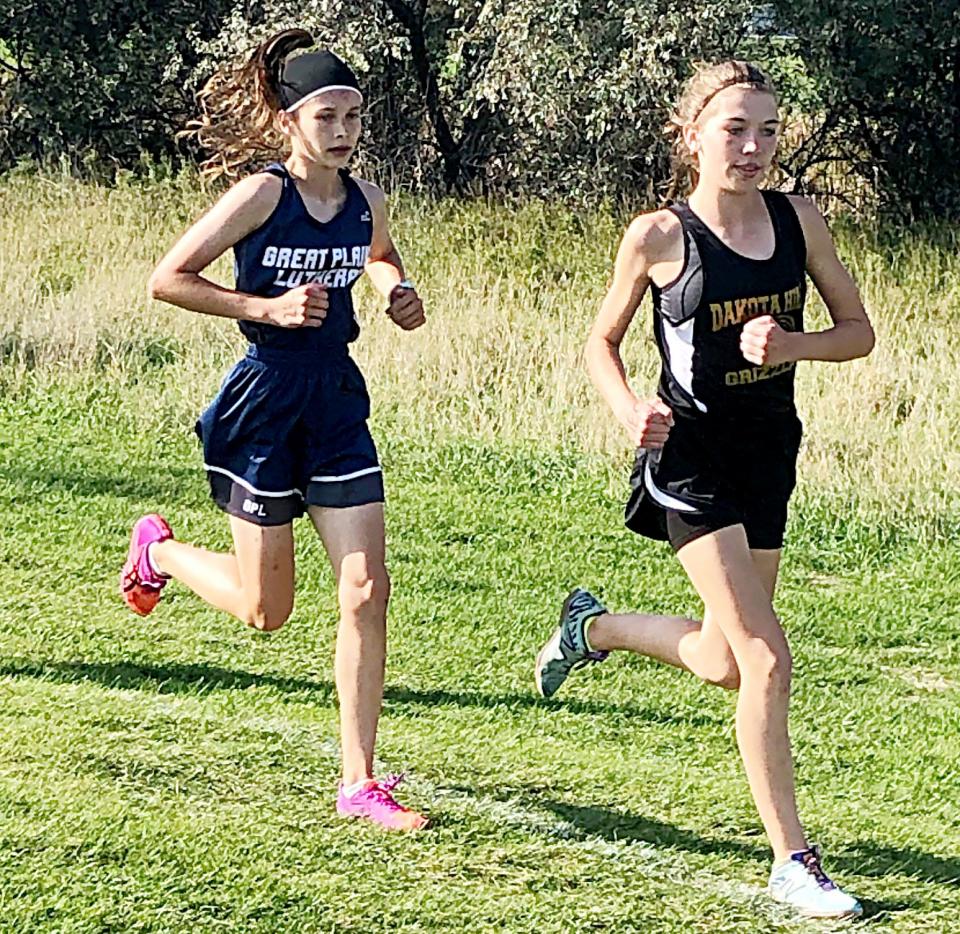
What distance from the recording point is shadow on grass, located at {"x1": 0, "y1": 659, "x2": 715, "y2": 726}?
20.4 ft

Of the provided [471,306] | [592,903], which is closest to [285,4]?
[471,306]

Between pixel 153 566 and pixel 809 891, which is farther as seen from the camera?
pixel 153 566

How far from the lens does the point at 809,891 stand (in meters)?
4.23

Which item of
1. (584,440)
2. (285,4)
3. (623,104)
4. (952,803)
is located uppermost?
(285,4)

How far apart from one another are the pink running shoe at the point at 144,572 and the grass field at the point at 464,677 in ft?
0.95

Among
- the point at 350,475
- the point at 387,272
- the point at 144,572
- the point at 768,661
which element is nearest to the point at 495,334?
the point at 144,572

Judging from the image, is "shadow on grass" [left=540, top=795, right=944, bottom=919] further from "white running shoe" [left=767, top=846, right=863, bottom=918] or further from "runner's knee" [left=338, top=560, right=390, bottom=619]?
"runner's knee" [left=338, top=560, right=390, bottom=619]

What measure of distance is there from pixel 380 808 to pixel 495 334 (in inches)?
319

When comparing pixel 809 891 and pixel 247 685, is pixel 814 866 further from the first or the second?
pixel 247 685

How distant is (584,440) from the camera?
33.9ft

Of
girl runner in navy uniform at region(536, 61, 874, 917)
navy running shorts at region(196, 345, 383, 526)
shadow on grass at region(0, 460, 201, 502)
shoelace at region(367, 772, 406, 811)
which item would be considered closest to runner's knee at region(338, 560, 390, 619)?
navy running shorts at region(196, 345, 383, 526)

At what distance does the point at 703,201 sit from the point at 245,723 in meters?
2.25

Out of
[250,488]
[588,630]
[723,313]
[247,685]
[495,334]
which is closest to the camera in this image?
[723,313]

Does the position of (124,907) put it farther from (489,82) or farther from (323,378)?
(489,82)
